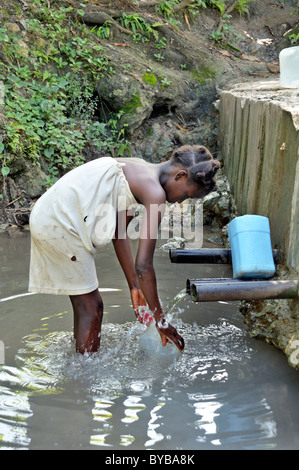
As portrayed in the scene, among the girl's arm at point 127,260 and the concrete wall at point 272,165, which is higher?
the concrete wall at point 272,165

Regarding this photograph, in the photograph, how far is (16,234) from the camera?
5754mm

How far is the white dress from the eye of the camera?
2805mm

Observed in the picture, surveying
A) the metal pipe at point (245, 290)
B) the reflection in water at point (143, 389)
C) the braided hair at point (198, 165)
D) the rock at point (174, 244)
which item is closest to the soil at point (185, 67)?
the rock at point (174, 244)

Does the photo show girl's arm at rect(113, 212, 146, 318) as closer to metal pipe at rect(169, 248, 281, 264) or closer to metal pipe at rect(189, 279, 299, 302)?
metal pipe at rect(169, 248, 281, 264)

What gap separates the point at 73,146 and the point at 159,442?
489 cm

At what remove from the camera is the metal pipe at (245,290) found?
2736 millimetres

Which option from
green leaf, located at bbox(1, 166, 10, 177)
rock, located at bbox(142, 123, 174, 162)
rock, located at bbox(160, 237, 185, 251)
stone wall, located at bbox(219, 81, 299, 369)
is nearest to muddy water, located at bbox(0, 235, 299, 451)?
stone wall, located at bbox(219, 81, 299, 369)

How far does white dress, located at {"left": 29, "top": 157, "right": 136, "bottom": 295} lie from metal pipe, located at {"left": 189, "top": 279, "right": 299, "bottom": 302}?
0.58 m

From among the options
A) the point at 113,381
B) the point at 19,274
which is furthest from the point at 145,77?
the point at 113,381

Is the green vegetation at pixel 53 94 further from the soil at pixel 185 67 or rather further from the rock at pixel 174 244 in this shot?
the rock at pixel 174 244

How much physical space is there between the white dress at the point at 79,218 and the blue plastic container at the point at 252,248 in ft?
2.31

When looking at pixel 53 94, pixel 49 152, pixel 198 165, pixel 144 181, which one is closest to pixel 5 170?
pixel 49 152

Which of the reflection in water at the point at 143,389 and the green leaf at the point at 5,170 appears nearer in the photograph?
the reflection in water at the point at 143,389

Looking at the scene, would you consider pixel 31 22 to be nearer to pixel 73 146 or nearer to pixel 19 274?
pixel 73 146
